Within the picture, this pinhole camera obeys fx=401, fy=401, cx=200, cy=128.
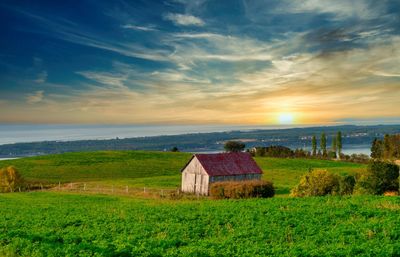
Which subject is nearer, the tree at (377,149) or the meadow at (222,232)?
the meadow at (222,232)

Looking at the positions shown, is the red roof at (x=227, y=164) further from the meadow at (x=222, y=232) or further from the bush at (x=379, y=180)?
the meadow at (x=222, y=232)

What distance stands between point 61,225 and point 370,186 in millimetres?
35355

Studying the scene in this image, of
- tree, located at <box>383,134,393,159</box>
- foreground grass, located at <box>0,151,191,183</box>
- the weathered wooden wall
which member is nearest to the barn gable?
the weathered wooden wall

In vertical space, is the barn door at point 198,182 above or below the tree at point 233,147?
below

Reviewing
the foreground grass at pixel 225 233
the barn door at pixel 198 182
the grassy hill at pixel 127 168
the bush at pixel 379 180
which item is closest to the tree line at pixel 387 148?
the grassy hill at pixel 127 168

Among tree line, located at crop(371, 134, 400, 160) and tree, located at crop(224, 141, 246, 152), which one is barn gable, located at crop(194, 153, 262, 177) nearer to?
tree, located at crop(224, 141, 246, 152)

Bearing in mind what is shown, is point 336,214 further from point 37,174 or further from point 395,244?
point 37,174

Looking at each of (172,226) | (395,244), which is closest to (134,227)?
(172,226)

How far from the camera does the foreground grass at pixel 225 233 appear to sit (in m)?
16.3

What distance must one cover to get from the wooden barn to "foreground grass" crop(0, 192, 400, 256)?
3577cm

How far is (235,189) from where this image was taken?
50.2 meters

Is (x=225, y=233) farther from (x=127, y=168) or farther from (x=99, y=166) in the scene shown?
(x=99, y=166)

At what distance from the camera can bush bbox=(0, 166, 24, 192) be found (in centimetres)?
6906

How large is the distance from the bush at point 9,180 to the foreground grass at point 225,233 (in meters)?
43.1
